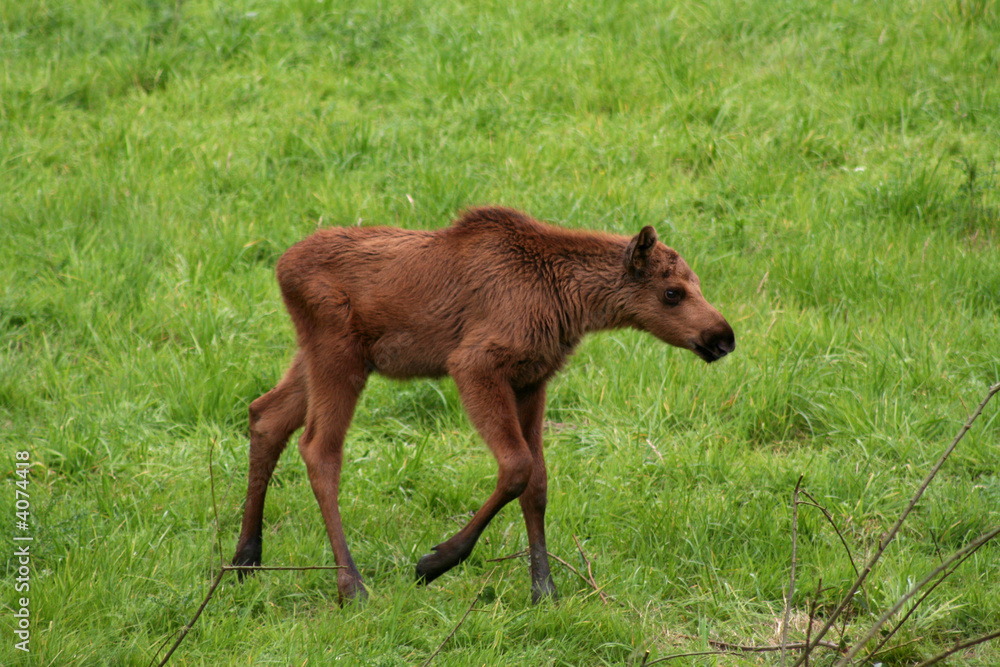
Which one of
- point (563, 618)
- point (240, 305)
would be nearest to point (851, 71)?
point (240, 305)

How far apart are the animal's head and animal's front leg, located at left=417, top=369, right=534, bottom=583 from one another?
0.84 metres

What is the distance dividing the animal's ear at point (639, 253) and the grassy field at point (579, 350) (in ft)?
4.11

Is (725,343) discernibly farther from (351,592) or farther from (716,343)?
(351,592)

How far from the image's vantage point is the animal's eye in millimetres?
4984

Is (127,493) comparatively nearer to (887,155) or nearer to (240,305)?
(240,305)

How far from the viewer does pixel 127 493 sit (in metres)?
5.33

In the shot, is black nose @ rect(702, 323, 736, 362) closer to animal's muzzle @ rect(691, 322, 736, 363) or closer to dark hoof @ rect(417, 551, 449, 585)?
animal's muzzle @ rect(691, 322, 736, 363)

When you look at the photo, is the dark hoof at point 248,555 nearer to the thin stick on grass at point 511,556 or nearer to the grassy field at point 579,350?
the grassy field at point 579,350

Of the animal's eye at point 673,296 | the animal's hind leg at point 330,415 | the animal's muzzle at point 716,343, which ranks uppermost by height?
the animal's eye at point 673,296

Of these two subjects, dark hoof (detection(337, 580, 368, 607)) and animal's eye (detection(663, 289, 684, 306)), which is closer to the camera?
dark hoof (detection(337, 580, 368, 607))

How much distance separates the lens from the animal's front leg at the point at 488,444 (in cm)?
454

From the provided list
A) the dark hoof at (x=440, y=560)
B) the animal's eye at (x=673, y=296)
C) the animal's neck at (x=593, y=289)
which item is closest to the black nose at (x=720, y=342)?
the animal's eye at (x=673, y=296)

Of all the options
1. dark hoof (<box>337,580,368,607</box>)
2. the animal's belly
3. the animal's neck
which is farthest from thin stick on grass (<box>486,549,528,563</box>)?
the animal's neck

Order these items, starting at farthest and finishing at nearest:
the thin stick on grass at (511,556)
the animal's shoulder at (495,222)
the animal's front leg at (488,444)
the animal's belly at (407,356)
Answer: the animal's shoulder at (495,222)
the animal's belly at (407,356)
the thin stick on grass at (511,556)
the animal's front leg at (488,444)
